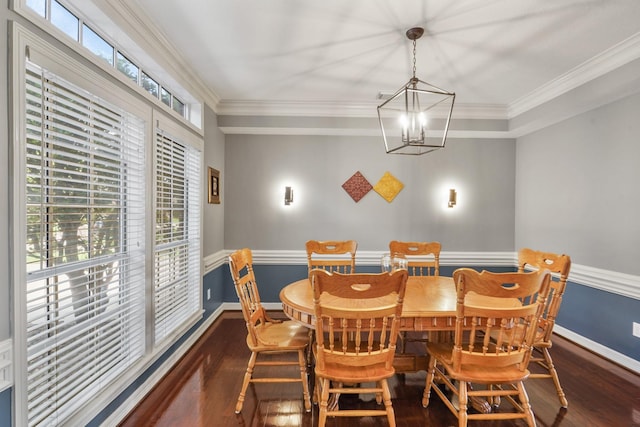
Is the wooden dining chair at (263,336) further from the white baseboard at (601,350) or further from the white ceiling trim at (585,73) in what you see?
the white ceiling trim at (585,73)

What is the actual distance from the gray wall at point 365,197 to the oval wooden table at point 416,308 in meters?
1.68

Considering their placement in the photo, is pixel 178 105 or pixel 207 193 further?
pixel 207 193

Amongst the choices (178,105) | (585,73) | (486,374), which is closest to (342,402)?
(486,374)

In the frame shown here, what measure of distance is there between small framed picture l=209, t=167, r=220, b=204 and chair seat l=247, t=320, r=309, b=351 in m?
1.77

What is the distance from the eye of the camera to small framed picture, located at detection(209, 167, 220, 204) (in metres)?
3.46

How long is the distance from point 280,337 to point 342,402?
0.61 meters

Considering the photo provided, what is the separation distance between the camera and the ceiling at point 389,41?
1976 mm

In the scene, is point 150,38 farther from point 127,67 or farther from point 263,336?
point 263,336

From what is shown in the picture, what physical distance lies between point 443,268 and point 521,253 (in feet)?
5.14

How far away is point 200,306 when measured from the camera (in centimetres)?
317

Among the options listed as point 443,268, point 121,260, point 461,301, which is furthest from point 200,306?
point 443,268

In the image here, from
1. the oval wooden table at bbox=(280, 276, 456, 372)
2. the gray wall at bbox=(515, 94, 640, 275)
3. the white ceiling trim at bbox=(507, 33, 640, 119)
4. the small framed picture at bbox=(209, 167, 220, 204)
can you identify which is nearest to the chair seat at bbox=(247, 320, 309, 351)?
the oval wooden table at bbox=(280, 276, 456, 372)

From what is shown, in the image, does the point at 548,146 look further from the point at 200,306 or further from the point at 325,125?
the point at 200,306

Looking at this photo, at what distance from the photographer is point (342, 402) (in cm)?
210
